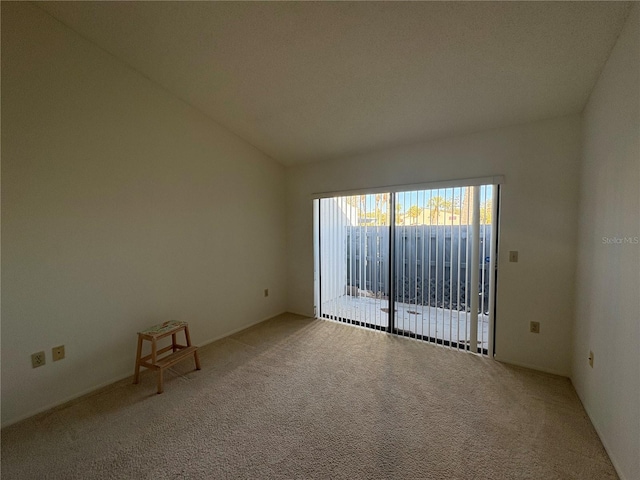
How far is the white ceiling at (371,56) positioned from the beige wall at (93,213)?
35cm

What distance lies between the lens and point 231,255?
10.6 feet

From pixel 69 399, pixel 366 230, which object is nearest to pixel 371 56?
pixel 366 230

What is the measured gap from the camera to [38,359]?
6.16 ft

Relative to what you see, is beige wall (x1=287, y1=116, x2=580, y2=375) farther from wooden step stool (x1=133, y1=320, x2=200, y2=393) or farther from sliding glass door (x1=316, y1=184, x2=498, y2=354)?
wooden step stool (x1=133, y1=320, x2=200, y2=393)

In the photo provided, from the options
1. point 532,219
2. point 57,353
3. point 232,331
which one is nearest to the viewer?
point 57,353

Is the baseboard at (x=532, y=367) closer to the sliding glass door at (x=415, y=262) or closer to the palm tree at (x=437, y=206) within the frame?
the sliding glass door at (x=415, y=262)

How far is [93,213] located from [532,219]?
12.3 ft

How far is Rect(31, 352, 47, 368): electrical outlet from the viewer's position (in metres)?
1.86

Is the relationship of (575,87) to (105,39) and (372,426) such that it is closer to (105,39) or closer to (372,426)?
(372,426)

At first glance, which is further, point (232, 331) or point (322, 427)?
point (232, 331)

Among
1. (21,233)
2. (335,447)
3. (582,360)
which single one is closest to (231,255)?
(21,233)

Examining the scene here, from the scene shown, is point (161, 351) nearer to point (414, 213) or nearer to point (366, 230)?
point (366, 230)

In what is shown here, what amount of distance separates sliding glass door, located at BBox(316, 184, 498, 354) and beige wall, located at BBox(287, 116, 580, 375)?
0.14 metres

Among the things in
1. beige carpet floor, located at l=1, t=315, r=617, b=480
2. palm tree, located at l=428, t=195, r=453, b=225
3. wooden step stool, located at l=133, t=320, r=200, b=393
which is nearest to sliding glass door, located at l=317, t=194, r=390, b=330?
palm tree, located at l=428, t=195, r=453, b=225
